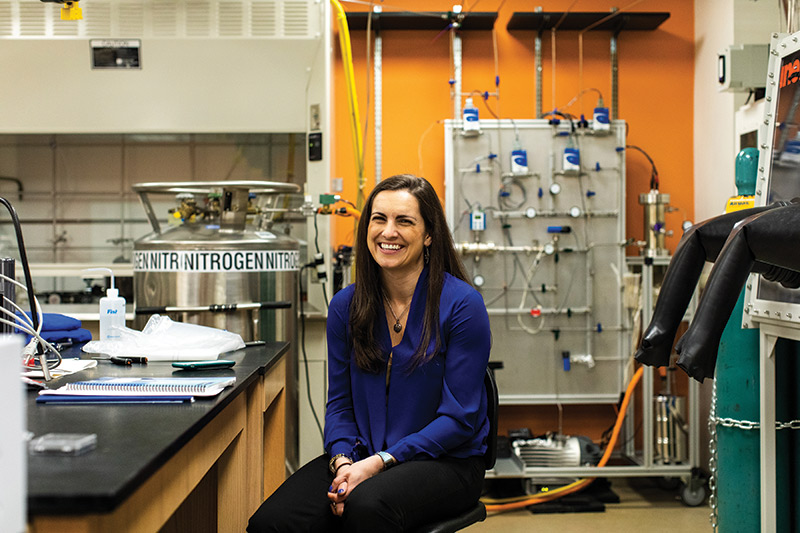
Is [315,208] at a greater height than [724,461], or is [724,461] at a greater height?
[315,208]

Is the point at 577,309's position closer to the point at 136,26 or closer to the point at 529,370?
the point at 529,370

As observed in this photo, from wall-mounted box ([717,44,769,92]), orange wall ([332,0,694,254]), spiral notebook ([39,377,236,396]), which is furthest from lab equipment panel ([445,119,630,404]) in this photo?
spiral notebook ([39,377,236,396])

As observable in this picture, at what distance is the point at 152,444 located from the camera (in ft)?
3.27

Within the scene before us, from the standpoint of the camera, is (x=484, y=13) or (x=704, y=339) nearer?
(x=704, y=339)

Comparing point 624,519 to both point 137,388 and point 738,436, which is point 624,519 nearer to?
point 738,436

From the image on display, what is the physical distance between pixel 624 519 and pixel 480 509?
72.0 inches

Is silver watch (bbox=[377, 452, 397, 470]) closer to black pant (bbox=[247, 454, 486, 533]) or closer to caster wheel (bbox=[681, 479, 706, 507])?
black pant (bbox=[247, 454, 486, 533])

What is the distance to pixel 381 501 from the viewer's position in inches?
55.5

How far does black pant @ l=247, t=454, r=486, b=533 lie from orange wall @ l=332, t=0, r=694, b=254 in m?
2.40

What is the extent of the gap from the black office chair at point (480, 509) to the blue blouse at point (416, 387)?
0.02 m

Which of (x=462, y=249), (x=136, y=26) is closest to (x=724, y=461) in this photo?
(x=462, y=249)

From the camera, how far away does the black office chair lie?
1.48 meters

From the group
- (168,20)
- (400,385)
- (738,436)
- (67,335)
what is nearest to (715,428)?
(738,436)

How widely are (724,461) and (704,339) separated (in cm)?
131
